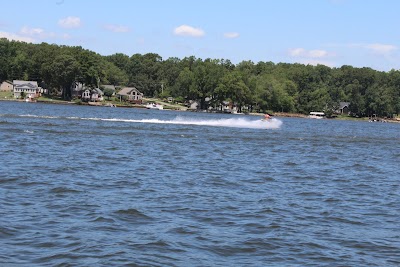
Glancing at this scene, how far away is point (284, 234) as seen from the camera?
50.6 ft

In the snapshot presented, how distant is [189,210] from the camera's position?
17469mm

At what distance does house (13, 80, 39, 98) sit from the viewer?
15175 centimetres

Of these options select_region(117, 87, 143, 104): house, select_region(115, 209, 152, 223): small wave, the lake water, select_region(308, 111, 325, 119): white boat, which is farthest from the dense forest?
select_region(115, 209, 152, 223): small wave

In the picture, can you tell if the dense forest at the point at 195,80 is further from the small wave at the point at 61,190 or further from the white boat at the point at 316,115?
the small wave at the point at 61,190

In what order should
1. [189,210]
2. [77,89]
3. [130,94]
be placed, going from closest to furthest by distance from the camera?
[189,210] → [77,89] → [130,94]

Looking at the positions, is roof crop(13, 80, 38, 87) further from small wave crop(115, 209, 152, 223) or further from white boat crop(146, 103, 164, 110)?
small wave crop(115, 209, 152, 223)

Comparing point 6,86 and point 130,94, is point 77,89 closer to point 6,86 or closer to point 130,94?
point 130,94

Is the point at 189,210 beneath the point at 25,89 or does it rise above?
beneath

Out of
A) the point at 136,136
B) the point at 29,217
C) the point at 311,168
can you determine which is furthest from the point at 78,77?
the point at 29,217

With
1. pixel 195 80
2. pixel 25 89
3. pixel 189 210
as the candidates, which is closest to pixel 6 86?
pixel 25 89

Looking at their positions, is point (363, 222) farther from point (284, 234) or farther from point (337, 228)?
point (284, 234)

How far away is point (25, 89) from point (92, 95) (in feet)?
63.3

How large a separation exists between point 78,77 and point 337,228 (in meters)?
140

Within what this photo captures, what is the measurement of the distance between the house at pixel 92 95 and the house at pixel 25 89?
12.9 meters
